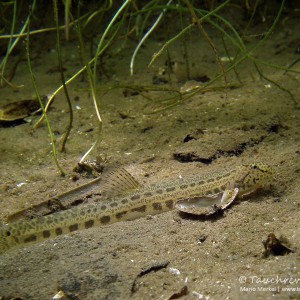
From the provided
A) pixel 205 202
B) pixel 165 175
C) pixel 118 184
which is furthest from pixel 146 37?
pixel 205 202

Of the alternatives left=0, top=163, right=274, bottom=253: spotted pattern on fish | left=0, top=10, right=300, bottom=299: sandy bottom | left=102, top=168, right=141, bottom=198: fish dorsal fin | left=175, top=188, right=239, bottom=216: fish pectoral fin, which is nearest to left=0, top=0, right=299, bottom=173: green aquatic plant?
left=0, top=10, right=300, bottom=299: sandy bottom

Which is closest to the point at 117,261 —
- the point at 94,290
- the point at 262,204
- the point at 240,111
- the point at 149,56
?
the point at 94,290

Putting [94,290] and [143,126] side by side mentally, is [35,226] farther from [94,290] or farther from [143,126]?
[143,126]

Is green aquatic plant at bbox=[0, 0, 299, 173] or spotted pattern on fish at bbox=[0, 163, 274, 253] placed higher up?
green aquatic plant at bbox=[0, 0, 299, 173]

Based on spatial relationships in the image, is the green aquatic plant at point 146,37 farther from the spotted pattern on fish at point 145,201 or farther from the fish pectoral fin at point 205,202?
the fish pectoral fin at point 205,202

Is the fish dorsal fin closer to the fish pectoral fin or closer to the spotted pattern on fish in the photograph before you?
the spotted pattern on fish

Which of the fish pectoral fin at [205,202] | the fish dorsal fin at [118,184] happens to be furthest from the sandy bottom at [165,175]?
the fish dorsal fin at [118,184]

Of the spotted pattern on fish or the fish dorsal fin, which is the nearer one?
the spotted pattern on fish
